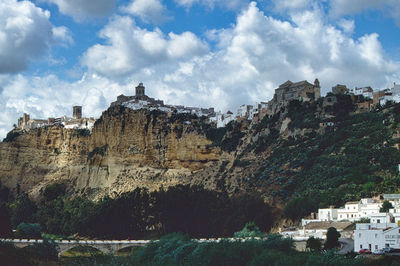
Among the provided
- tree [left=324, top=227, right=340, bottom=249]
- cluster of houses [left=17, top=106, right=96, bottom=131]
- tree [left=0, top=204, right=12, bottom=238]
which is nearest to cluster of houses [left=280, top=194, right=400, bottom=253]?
tree [left=324, top=227, right=340, bottom=249]

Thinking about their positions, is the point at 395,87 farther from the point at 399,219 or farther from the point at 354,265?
the point at 354,265

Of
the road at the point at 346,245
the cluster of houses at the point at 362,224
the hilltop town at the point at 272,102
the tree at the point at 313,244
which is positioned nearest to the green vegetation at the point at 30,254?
the cluster of houses at the point at 362,224

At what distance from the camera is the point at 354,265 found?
1432 inches

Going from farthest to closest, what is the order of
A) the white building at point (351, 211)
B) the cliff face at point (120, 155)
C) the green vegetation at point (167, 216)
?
1. the cliff face at point (120, 155)
2. the green vegetation at point (167, 216)
3. the white building at point (351, 211)

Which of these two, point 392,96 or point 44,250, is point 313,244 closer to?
point 44,250

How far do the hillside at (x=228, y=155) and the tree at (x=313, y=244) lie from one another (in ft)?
38.8

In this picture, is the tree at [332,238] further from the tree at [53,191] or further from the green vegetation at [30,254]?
the tree at [53,191]

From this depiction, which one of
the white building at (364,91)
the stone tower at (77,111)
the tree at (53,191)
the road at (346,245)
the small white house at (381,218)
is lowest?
the road at (346,245)

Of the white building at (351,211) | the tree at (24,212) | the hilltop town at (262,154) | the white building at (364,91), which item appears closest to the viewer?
the white building at (351,211)

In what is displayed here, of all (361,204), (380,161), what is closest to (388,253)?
(361,204)

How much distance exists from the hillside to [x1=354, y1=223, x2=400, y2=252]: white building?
14429 millimetres

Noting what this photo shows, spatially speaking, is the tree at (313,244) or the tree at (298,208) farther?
the tree at (298,208)

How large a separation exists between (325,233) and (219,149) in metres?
40.5

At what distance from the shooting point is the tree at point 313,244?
4759cm
